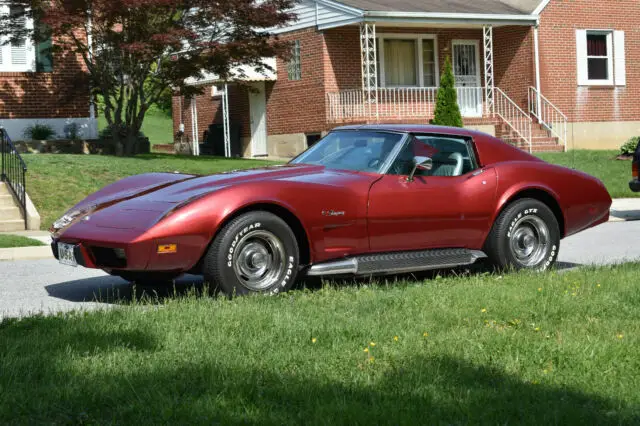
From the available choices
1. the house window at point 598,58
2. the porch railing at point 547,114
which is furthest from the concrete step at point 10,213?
the house window at point 598,58

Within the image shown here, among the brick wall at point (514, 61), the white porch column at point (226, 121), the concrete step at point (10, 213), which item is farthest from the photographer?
the white porch column at point (226, 121)

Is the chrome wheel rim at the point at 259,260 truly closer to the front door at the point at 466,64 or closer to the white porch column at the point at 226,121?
the front door at the point at 466,64

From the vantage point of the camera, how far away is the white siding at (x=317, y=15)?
28.6 meters

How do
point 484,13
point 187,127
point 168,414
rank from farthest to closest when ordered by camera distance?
point 187,127 < point 484,13 < point 168,414

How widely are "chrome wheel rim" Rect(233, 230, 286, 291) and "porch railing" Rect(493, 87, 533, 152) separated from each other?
886 inches

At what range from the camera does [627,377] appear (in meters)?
4.98

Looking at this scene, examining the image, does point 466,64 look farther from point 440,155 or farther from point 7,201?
point 440,155

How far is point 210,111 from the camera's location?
36531mm

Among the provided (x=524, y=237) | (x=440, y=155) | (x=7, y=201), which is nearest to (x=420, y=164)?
(x=440, y=155)

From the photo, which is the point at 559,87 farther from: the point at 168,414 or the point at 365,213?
the point at 168,414

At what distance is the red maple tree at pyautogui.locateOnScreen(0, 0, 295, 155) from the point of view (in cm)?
2155

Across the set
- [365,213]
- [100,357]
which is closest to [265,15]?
[365,213]

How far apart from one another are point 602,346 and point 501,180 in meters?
3.77

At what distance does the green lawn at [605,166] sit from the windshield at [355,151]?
11841mm
